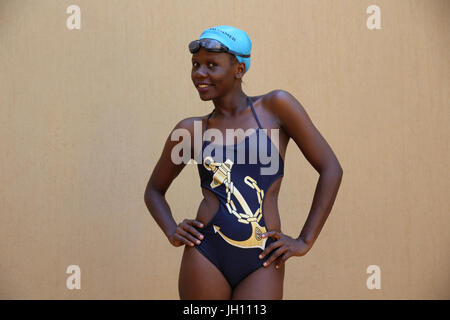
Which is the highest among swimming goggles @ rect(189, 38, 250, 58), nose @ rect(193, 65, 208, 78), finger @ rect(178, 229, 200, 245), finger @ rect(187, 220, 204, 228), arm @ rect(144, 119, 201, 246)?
swimming goggles @ rect(189, 38, 250, 58)

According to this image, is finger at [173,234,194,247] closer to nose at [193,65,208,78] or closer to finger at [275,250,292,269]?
finger at [275,250,292,269]

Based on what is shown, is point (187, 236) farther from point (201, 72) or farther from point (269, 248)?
point (201, 72)

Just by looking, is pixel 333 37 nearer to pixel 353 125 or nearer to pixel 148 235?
pixel 353 125

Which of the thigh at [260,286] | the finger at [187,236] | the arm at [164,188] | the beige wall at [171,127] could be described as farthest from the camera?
the beige wall at [171,127]

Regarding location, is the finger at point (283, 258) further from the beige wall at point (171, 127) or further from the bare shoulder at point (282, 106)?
the beige wall at point (171, 127)

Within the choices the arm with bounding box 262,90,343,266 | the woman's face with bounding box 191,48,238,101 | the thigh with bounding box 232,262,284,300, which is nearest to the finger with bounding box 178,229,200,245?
the thigh with bounding box 232,262,284,300

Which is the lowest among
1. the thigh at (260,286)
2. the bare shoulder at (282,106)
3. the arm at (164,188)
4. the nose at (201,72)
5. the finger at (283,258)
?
the thigh at (260,286)

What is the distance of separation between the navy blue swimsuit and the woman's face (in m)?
0.19

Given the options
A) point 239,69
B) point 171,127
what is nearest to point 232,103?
point 239,69

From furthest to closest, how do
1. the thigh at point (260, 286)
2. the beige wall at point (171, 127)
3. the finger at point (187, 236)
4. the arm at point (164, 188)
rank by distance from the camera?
1. the beige wall at point (171, 127)
2. the arm at point (164, 188)
3. the finger at point (187, 236)
4. the thigh at point (260, 286)

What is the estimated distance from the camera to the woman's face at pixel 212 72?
1.93 m

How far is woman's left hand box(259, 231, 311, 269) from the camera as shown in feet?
6.11

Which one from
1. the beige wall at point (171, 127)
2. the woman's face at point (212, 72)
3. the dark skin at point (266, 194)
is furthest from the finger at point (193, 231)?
the beige wall at point (171, 127)

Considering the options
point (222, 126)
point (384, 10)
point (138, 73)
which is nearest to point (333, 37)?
point (384, 10)
